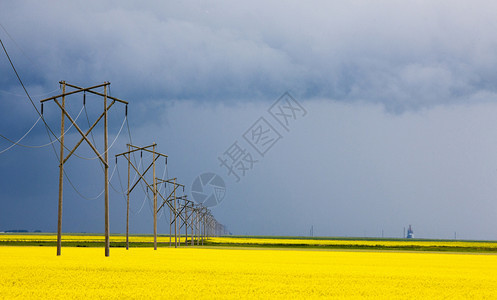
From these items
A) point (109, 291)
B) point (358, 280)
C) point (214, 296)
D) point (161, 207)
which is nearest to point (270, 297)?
point (214, 296)

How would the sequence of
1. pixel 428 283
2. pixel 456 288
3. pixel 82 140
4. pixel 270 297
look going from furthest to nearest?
pixel 82 140 → pixel 428 283 → pixel 456 288 → pixel 270 297

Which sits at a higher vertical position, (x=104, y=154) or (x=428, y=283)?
(x=104, y=154)

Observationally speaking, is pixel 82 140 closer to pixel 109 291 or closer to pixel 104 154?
pixel 104 154

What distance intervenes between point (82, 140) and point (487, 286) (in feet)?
81.1

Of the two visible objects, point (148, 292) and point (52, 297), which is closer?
point (52, 297)

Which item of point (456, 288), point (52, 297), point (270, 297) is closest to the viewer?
point (52, 297)

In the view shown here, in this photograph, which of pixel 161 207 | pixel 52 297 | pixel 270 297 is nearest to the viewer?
pixel 52 297

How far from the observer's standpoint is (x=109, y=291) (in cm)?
1577

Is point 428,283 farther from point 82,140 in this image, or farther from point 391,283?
point 82,140

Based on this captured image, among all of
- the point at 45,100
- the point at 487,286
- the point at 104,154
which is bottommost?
the point at 487,286

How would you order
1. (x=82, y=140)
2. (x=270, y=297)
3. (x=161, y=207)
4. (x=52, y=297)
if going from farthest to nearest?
(x=161, y=207) < (x=82, y=140) < (x=270, y=297) < (x=52, y=297)

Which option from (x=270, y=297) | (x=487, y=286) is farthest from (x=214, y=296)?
(x=487, y=286)

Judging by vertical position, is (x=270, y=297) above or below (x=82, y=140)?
below

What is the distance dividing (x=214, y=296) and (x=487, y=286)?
1064 centimetres
